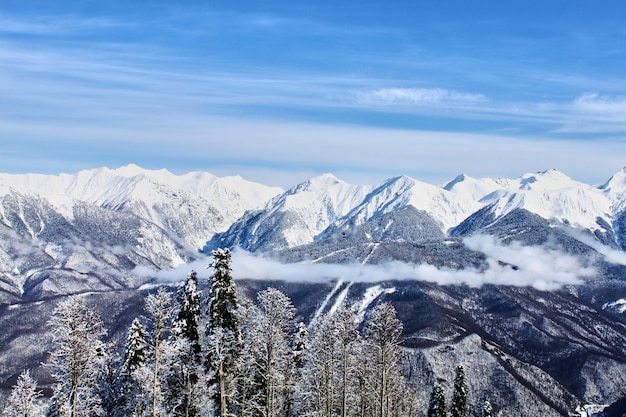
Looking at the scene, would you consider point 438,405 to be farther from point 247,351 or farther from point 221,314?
point 221,314

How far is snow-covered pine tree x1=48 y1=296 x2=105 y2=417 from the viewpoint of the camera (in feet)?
166

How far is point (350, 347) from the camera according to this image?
A: 66750 mm

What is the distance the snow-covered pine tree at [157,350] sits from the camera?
5034cm

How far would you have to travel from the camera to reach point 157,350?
5188 cm

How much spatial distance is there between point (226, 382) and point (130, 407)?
886 cm

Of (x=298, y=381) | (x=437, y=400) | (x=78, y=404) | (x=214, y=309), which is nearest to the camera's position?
(x=214, y=309)

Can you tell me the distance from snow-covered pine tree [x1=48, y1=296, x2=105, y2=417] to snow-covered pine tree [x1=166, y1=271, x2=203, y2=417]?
604 centimetres

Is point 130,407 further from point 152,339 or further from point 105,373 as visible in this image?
point 152,339

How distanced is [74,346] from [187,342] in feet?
28.0

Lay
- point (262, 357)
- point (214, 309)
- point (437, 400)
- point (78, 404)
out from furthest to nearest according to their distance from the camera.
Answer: point (437, 400)
point (262, 357)
point (78, 404)
point (214, 309)

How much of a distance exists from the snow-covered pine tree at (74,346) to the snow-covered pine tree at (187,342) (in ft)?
19.8

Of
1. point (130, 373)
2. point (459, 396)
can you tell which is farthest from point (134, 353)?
point (459, 396)

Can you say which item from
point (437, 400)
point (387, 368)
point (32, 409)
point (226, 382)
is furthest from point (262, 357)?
point (437, 400)

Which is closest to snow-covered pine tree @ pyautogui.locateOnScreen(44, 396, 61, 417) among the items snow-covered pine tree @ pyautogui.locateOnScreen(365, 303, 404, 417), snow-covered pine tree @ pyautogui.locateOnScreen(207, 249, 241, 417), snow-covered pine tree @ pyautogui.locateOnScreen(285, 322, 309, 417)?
snow-covered pine tree @ pyautogui.locateOnScreen(207, 249, 241, 417)
